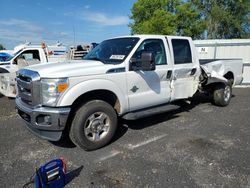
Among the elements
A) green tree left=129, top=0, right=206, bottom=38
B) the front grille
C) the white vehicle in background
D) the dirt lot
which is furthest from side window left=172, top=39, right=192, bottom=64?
green tree left=129, top=0, right=206, bottom=38

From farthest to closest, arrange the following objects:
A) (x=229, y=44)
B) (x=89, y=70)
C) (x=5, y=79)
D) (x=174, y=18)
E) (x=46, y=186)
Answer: (x=174, y=18) < (x=229, y=44) < (x=5, y=79) < (x=89, y=70) < (x=46, y=186)

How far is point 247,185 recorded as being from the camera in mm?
3404

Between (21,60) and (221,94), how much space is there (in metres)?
7.43

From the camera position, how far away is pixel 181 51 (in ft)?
20.2

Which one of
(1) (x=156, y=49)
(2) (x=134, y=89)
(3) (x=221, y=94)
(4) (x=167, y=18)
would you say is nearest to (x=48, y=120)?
(2) (x=134, y=89)

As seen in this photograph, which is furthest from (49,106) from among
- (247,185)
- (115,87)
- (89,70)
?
(247,185)

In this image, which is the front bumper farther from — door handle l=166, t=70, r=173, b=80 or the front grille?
door handle l=166, t=70, r=173, b=80

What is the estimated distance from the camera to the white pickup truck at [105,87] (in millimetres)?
4117

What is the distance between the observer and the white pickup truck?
4.12 meters

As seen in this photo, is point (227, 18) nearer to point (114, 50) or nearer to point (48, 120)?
point (114, 50)

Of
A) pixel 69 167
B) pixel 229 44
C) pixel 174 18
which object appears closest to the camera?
pixel 69 167

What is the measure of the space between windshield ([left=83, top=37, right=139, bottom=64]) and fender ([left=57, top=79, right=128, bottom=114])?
569 mm

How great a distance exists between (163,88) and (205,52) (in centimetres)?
894

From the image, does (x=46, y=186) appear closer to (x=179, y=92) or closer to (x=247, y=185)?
(x=247, y=185)
